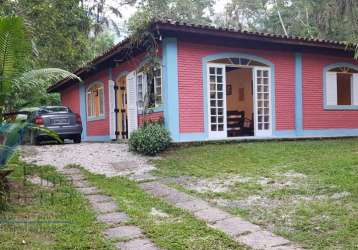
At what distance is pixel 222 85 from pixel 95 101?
691 cm

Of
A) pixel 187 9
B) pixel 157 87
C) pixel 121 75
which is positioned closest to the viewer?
pixel 157 87

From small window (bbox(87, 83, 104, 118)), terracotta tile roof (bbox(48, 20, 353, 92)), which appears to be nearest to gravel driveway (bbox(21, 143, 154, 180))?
terracotta tile roof (bbox(48, 20, 353, 92))

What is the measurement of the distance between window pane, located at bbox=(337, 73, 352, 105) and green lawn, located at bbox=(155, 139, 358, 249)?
3511mm

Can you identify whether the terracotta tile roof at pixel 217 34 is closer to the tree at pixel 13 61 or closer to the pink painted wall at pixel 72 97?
the pink painted wall at pixel 72 97

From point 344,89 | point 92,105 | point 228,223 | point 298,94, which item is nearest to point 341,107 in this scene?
point 344,89

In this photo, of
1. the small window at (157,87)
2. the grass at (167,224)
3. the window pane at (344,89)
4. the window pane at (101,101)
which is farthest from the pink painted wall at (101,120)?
the grass at (167,224)

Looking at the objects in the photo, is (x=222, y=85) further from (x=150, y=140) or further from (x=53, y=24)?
(x=53, y=24)

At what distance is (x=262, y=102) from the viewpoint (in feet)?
42.7

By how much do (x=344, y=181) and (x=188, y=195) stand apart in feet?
7.75

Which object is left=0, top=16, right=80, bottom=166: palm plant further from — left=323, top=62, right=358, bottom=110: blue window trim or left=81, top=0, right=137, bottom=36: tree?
left=323, top=62, right=358, bottom=110: blue window trim

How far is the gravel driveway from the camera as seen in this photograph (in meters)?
8.84

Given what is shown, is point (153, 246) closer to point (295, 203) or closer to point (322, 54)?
point (295, 203)

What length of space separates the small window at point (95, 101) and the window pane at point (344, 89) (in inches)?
330

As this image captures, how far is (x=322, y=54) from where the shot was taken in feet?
46.2
